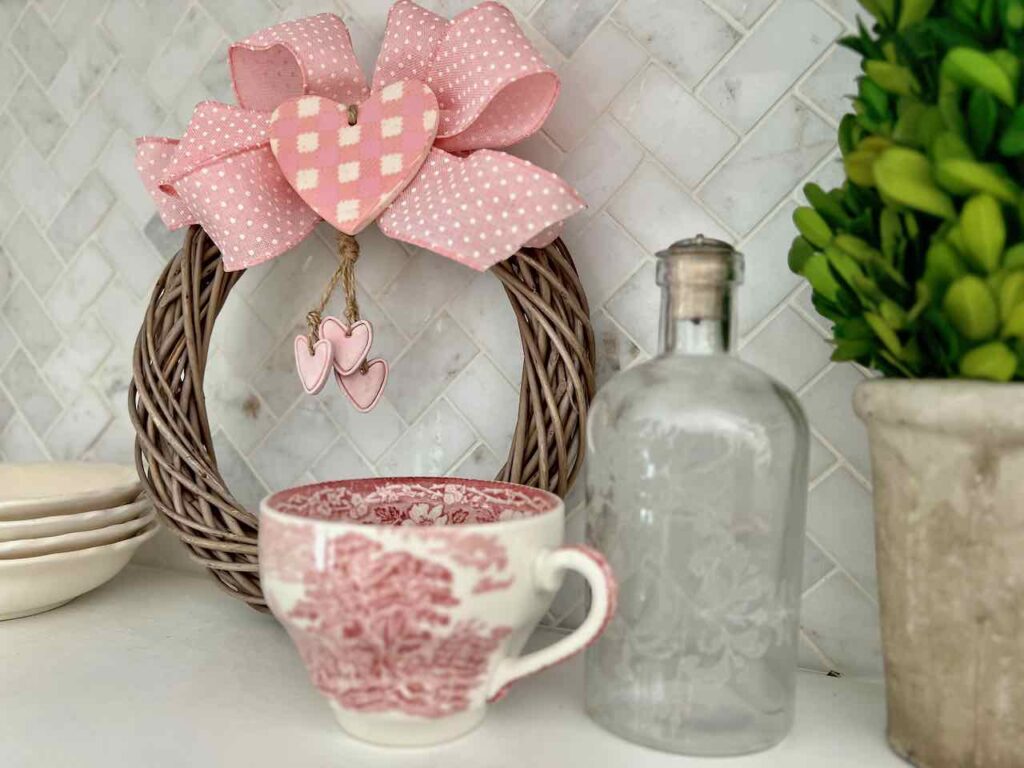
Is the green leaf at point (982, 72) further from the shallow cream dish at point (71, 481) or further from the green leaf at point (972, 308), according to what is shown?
the shallow cream dish at point (71, 481)

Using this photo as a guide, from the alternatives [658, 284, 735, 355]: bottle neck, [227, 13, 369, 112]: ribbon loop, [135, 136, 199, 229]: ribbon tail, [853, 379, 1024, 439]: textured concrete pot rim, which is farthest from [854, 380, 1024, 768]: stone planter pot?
[135, 136, 199, 229]: ribbon tail

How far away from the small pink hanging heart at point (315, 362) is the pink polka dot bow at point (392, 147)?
0.28ft

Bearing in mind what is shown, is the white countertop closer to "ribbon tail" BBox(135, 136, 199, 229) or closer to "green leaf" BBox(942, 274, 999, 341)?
"green leaf" BBox(942, 274, 999, 341)

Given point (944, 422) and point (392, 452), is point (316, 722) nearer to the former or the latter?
point (392, 452)

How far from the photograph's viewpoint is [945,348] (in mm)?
473

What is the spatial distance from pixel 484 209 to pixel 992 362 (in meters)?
0.38

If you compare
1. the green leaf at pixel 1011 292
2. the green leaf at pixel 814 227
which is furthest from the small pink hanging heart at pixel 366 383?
the green leaf at pixel 1011 292

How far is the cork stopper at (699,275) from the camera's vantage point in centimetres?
55

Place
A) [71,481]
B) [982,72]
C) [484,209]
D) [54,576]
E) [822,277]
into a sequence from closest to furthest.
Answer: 1. [982,72]
2. [822,277]
3. [484,209]
4. [54,576]
5. [71,481]

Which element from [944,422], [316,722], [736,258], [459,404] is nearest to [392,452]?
[459,404]

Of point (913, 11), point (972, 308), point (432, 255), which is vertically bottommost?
point (432, 255)

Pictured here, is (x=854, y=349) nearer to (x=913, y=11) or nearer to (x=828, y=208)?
(x=828, y=208)

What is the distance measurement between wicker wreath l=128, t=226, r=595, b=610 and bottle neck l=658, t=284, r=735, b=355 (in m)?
0.11

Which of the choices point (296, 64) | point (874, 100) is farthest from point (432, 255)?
point (874, 100)
